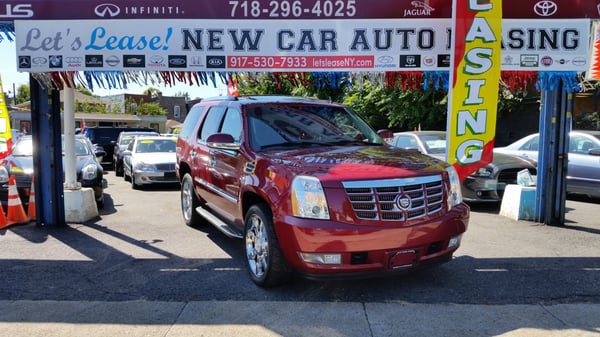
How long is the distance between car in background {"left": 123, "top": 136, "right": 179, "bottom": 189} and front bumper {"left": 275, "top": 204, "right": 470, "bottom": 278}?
870 centimetres

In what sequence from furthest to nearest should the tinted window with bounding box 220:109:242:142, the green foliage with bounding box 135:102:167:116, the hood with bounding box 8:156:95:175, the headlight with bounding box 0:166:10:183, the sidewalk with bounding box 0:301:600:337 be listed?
the green foliage with bounding box 135:102:167:116 → the hood with bounding box 8:156:95:175 → the headlight with bounding box 0:166:10:183 → the tinted window with bounding box 220:109:242:142 → the sidewalk with bounding box 0:301:600:337

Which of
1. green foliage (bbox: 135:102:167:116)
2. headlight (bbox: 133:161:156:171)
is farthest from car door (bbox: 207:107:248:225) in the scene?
green foliage (bbox: 135:102:167:116)

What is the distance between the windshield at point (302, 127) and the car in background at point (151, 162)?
747 centimetres

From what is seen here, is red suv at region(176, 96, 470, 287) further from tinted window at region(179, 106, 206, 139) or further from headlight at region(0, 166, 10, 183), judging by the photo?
headlight at region(0, 166, 10, 183)

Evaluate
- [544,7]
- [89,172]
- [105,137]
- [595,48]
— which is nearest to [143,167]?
[89,172]

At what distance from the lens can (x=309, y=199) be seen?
4.06 meters

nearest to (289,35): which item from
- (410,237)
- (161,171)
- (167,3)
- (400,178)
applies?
(167,3)

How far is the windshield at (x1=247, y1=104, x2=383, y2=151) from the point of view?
5176 millimetres

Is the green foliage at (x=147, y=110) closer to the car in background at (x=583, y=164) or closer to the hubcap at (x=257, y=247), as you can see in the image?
the car in background at (x=583, y=164)

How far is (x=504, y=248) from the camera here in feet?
20.3

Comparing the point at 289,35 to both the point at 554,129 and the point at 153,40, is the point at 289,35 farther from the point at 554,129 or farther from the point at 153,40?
the point at 554,129

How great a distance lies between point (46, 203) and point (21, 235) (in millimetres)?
610

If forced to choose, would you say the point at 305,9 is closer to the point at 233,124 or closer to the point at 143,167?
the point at 233,124

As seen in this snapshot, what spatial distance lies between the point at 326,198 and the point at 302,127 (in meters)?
1.53
